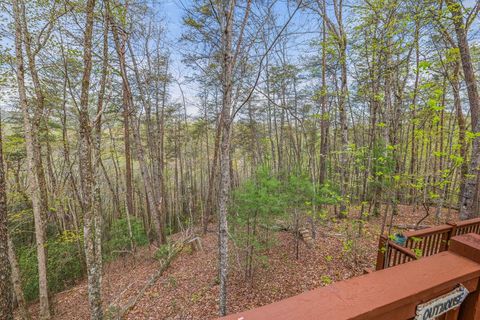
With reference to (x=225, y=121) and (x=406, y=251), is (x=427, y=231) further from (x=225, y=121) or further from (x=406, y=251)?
(x=225, y=121)

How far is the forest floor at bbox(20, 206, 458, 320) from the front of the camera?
16.8 feet

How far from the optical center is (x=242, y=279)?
5805 millimetres

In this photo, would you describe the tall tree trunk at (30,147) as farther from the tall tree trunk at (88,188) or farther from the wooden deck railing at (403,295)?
the wooden deck railing at (403,295)

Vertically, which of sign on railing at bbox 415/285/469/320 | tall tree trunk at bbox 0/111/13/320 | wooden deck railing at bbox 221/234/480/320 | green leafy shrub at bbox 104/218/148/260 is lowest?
green leafy shrub at bbox 104/218/148/260

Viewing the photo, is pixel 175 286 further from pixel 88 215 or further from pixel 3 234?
pixel 3 234

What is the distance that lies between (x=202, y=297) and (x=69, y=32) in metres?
6.83

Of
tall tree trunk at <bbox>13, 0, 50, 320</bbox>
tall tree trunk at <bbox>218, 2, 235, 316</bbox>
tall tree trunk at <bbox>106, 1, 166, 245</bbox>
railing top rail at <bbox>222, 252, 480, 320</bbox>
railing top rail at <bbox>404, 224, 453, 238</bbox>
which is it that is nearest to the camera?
railing top rail at <bbox>222, 252, 480, 320</bbox>

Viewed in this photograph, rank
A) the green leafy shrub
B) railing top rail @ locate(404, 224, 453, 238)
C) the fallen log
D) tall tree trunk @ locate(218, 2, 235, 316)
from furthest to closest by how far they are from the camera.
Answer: the green leafy shrub → the fallen log → tall tree trunk @ locate(218, 2, 235, 316) → railing top rail @ locate(404, 224, 453, 238)

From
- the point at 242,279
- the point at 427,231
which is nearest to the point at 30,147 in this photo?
the point at 242,279

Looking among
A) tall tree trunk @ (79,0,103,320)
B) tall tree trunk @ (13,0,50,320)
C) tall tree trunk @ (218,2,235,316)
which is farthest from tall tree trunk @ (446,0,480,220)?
tall tree trunk @ (13,0,50,320)

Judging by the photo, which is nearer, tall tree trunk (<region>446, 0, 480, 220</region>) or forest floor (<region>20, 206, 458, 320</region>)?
tall tree trunk (<region>446, 0, 480, 220</region>)

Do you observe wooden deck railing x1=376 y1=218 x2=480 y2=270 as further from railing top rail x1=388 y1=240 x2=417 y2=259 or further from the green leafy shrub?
the green leafy shrub

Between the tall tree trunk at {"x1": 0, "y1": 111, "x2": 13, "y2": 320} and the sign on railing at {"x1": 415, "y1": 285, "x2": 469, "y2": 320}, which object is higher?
the sign on railing at {"x1": 415, "y1": 285, "x2": 469, "y2": 320}

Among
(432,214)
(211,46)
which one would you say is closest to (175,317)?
(211,46)
